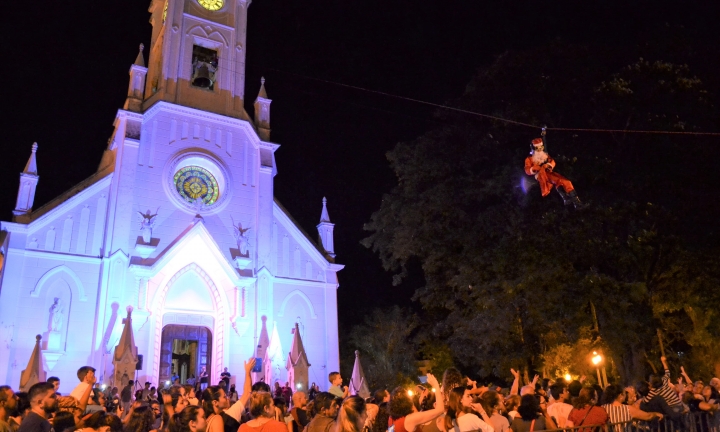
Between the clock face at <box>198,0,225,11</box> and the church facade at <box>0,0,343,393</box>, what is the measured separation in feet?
0.19

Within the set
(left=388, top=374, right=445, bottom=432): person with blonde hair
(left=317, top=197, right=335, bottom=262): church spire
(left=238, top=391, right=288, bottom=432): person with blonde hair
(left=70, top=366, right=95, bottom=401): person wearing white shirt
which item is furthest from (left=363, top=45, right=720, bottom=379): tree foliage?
(left=238, top=391, right=288, bottom=432): person with blonde hair

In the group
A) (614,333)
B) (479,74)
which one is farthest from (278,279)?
(614,333)

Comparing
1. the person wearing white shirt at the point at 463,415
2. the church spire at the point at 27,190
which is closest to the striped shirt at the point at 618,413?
the person wearing white shirt at the point at 463,415

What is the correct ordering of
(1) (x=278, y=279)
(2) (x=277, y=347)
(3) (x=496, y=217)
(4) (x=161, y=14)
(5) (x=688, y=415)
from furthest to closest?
(4) (x=161, y=14)
(1) (x=278, y=279)
(2) (x=277, y=347)
(3) (x=496, y=217)
(5) (x=688, y=415)

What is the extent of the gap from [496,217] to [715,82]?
338 inches

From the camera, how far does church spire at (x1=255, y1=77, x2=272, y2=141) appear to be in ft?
91.9

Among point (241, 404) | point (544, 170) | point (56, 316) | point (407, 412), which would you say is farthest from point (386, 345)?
point (407, 412)

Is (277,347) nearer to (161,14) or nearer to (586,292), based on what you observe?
(586,292)

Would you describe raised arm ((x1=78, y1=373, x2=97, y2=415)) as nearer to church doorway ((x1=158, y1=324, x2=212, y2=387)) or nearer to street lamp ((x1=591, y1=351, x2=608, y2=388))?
street lamp ((x1=591, y1=351, x2=608, y2=388))

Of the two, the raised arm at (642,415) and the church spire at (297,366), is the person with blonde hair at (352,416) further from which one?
the church spire at (297,366)

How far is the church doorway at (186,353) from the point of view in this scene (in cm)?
2298

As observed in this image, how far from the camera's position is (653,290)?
19.7 meters

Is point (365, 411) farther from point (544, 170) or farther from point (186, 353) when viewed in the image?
point (186, 353)

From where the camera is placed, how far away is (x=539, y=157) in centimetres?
1229
